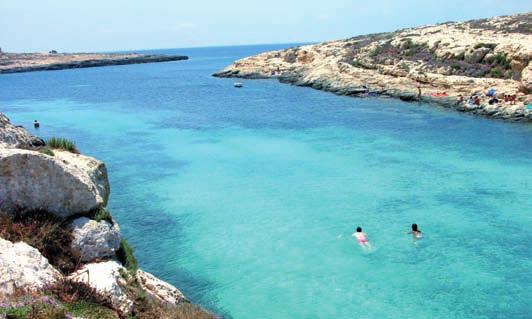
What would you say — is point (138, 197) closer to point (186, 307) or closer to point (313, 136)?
point (186, 307)

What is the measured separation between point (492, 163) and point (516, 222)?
36.5 ft

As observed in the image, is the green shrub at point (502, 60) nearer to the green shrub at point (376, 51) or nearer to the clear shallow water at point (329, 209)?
the clear shallow water at point (329, 209)

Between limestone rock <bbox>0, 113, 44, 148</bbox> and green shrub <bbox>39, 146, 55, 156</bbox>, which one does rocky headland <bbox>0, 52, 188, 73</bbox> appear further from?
green shrub <bbox>39, 146, 55, 156</bbox>

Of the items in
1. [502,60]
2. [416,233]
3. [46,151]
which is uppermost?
[502,60]

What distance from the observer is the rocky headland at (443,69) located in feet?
170

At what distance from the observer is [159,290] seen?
13.7 meters

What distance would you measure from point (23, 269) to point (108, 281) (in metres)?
1.77

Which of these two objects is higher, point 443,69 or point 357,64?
point 357,64

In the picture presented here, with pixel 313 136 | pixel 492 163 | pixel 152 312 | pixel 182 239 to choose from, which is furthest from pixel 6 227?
pixel 313 136

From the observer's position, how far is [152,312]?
11.0m

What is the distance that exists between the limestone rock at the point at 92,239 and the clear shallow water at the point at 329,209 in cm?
477

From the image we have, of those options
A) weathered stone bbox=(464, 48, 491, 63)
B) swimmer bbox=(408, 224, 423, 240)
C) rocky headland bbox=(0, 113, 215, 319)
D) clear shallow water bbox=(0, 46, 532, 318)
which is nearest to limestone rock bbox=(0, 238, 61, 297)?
rocky headland bbox=(0, 113, 215, 319)

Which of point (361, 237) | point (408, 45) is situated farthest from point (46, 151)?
point (408, 45)

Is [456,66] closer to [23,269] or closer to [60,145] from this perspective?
[60,145]
